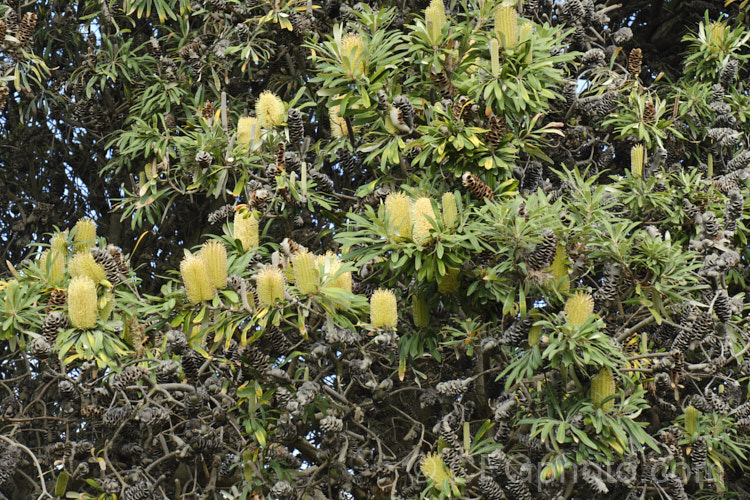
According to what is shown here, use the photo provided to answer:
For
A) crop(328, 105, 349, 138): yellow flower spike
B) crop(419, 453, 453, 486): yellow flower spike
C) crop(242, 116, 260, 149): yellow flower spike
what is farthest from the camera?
crop(328, 105, 349, 138): yellow flower spike

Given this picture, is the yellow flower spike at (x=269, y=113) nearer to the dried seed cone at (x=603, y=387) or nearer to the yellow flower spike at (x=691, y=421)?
the dried seed cone at (x=603, y=387)

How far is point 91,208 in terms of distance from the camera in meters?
5.53

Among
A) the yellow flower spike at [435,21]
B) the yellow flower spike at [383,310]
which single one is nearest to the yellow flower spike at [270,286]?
the yellow flower spike at [383,310]

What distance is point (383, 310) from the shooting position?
3205 millimetres

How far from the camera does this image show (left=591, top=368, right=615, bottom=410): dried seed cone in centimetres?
315

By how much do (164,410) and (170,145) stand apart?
1464mm

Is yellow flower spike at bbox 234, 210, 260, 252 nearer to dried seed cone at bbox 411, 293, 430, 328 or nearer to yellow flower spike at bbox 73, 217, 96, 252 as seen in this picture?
yellow flower spike at bbox 73, 217, 96, 252

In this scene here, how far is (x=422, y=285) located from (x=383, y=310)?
1.13 ft

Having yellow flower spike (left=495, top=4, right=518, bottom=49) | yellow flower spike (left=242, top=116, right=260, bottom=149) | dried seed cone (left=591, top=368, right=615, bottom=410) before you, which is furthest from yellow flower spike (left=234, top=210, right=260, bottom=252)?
dried seed cone (left=591, top=368, right=615, bottom=410)

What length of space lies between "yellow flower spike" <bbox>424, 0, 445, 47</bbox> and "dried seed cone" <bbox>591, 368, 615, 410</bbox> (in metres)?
1.45

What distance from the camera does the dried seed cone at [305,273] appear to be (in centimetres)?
Answer: 302

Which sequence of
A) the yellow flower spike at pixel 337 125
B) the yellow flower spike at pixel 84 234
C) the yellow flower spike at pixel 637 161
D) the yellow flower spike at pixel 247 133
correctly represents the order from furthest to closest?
the yellow flower spike at pixel 337 125
the yellow flower spike at pixel 247 133
the yellow flower spike at pixel 637 161
the yellow flower spike at pixel 84 234

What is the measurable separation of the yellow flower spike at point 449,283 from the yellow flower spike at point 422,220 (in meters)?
0.25

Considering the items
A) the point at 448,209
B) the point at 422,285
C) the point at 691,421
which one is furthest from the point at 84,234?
the point at 691,421
